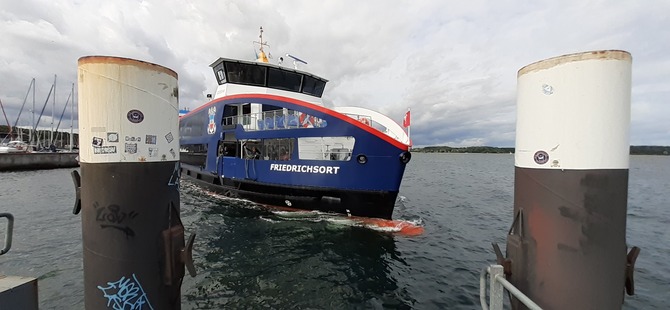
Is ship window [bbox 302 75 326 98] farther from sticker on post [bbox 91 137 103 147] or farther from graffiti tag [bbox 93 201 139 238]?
graffiti tag [bbox 93 201 139 238]

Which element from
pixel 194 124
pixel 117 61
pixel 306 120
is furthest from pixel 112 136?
pixel 194 124

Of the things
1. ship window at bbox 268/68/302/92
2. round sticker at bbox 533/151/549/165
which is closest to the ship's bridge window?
ship window at bbox 268/68/302/92

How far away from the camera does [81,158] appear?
225 centimetres

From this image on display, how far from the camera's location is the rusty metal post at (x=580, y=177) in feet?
5.93

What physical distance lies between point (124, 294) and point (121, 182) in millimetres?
816

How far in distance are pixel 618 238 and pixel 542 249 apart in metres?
0.42

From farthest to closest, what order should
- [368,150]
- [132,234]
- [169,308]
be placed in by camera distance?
A: [368,150] → [169,308] → [132,234]

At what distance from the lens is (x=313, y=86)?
46.3 ft

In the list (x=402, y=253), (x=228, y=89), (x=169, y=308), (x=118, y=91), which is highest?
(x=228, y=89)

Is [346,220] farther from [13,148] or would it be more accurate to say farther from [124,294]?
[13,148]

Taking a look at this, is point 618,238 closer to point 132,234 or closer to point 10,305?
point 132,234

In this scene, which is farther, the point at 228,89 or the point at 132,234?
the point at 228,89

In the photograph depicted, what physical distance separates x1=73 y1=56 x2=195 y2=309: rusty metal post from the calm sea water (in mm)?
2769

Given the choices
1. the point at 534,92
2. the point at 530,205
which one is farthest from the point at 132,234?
the point at 534,92
